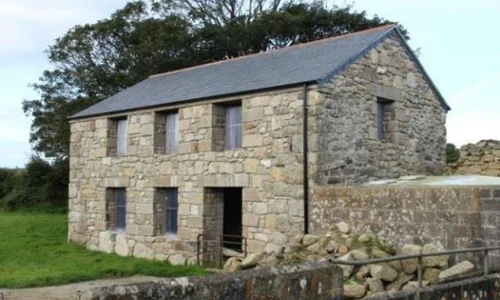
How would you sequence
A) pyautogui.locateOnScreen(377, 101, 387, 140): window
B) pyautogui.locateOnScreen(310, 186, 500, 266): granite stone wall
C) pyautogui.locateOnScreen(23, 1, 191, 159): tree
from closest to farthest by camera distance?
pyautogui.locateOnScreen(310, 186, 500, 266): granite stone wall, pyautogui.locateOnScreen(377, 101, 387, 140): window, pyautogui.locateOnScreen(23, 1, 191, 159): tree

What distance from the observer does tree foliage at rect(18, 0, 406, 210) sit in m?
27.8

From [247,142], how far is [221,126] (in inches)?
45.6

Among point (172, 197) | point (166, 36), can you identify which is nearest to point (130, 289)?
point (172, 197)

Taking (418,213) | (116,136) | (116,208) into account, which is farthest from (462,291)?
(116,136)

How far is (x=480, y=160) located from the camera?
1569 cm

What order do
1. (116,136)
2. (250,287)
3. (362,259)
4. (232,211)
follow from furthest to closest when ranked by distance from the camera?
1. (116,136)
2. (232,211)
3. (362,259)
4. (250,287)

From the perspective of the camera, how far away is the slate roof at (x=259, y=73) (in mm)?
12570

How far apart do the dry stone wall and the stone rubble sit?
6.19 m

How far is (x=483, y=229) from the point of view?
30.0ft

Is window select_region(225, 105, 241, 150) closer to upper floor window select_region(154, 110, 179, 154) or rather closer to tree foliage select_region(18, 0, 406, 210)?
upper floor window select_region(154, 110, 179, 154)

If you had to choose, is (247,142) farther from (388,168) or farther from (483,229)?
(483,229)

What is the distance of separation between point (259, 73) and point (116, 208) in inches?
231

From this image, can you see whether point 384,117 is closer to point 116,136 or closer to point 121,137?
point 121,137

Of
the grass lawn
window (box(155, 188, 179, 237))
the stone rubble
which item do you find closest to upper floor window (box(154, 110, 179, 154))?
window (box(155, 188, 179, 237))
